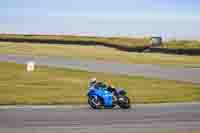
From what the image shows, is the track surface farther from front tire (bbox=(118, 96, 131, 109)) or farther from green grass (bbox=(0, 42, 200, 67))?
green grass (bbox=(0, 42, 200, 67))

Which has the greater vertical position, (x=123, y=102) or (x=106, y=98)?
(x=106, y=98)

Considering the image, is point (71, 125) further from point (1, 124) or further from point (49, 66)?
point (49, 66)

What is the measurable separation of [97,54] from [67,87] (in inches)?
1450

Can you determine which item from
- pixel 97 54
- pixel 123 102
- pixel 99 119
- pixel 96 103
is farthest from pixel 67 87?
pixel 97 54

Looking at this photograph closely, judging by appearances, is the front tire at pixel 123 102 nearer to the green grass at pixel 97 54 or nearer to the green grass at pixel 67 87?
the green grass at pixel 67 87

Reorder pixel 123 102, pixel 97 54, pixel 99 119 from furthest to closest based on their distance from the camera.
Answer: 1. pixel 97 54
2. pixel 123 102
3. pixel 99 119

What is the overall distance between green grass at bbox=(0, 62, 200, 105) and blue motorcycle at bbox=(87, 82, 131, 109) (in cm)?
288

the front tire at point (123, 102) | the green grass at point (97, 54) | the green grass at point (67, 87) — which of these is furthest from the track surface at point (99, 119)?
the green grass at point (97, 54)

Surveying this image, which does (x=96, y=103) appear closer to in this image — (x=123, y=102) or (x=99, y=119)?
(x=123, y=102)

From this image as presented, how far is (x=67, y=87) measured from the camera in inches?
1336

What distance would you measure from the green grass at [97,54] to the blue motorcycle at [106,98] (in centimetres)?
3161

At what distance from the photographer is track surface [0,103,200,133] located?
16.6 meters

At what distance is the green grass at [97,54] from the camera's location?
5834 centimetres

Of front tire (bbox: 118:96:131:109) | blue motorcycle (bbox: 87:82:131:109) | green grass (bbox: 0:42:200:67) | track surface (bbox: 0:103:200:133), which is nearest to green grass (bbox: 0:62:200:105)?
blue motorcycle (bbox: 87:82:131:109)
